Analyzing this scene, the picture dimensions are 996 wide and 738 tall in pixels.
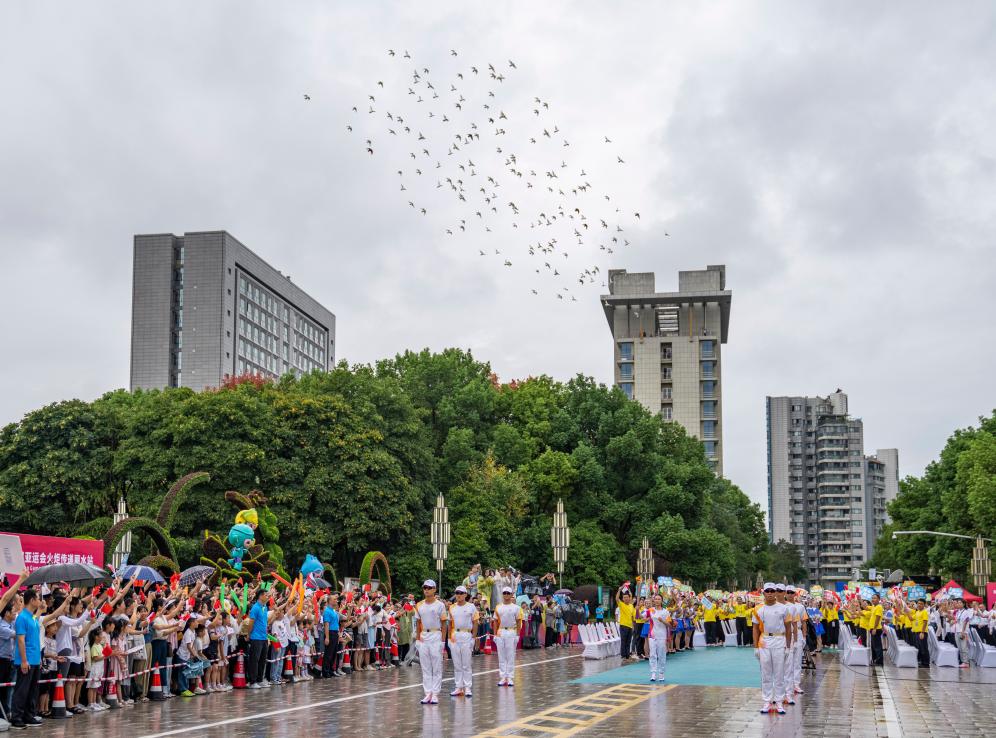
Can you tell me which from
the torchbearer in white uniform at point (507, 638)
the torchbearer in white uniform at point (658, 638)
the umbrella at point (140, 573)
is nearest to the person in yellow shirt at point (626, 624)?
the torchbearer in white uniform at point (658, 638)

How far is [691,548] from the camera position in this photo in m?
53.4

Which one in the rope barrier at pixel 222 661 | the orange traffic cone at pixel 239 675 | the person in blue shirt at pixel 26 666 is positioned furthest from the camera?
the orange traffic cone at pixel 239 675

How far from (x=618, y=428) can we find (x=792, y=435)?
130 m

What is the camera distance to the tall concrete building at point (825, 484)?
537ft

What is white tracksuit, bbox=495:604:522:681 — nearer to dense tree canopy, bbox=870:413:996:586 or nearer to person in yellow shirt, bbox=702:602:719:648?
person in yellow shirt, bbox=702:602:719:648

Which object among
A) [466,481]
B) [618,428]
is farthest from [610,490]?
[466,481]

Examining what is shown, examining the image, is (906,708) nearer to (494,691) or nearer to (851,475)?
(494,691)

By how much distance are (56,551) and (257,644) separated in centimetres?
523

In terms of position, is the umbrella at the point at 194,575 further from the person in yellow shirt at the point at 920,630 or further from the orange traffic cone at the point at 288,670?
the person in yellow shirt at the point at 920,630

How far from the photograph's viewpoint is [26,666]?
47.4ft

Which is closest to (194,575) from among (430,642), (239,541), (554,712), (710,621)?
(239,541)

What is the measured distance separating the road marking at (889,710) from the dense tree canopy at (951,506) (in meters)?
33.0

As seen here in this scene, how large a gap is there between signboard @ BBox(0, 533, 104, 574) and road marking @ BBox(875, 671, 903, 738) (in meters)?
14.2

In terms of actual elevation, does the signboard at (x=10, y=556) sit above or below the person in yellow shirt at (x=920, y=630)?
above
